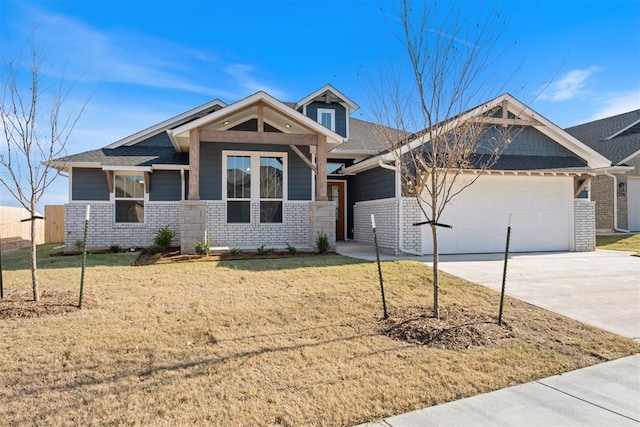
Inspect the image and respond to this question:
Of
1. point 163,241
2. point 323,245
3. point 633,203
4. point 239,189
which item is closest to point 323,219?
point 323,245

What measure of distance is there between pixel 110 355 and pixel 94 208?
10682mm

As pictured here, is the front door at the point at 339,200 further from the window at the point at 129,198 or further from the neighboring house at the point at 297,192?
the window at the point at 129,198

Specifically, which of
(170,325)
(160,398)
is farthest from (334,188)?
(160,398)

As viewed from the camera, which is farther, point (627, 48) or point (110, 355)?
point (627, 48)

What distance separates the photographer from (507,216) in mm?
12734

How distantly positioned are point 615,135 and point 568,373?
903 inches

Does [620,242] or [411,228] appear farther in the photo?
[620,242]

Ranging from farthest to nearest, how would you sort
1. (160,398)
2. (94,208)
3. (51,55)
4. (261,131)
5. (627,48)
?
1. (94,208)
2. (261,131)
3. (627,48)
4. (51,55)
5. (160,398)

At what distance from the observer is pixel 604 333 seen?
4934 millimetres

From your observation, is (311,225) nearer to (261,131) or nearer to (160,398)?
(261,131)

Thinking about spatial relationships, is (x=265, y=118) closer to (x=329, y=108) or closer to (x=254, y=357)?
(x=329, y=108)

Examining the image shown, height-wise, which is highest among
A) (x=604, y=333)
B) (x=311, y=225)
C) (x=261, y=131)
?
(x=261, y=131)

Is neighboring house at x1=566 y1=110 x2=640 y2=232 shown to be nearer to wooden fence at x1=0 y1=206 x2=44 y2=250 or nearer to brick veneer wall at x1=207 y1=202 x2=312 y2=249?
brick veneer wall at x1=207 y1=202 x2=312 y2=249

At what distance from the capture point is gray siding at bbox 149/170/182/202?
13.5 meters
